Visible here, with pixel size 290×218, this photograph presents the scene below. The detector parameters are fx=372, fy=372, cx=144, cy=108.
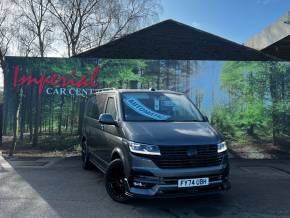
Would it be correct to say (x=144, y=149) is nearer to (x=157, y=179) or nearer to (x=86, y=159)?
(x=157, y=179)

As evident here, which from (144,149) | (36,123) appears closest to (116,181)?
(144,149)

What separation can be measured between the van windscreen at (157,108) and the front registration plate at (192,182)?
1.40 metres

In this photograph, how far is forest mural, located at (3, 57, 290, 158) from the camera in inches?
482

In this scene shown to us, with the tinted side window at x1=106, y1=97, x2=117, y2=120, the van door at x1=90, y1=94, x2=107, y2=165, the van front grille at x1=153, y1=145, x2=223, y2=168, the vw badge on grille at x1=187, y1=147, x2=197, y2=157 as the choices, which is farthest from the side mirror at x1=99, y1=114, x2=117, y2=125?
the vw badge on grille at x1=187, y1=147, x2=197, y2=157

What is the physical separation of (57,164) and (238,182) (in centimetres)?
506

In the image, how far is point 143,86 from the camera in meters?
12.5

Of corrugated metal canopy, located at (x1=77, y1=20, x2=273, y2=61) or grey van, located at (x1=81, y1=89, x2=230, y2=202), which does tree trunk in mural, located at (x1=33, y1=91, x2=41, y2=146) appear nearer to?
corrugated metal canopy, located at (x1=77, y1=20, x2=273, y2=61)

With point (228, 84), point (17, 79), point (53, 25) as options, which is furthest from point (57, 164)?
point (53, 25)

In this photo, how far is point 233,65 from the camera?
12.5m

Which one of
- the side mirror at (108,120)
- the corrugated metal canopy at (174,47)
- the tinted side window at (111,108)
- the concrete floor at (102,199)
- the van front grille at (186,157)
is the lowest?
the concrete floor at (102,199)

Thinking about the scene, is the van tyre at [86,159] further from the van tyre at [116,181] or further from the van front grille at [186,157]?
the van front grille at [186,157]

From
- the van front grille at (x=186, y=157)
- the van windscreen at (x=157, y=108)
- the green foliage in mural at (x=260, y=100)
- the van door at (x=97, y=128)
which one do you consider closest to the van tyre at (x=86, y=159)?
the van door at (x=97, y=128)

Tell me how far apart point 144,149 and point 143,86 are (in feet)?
22.5

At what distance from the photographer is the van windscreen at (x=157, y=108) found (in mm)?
6797
